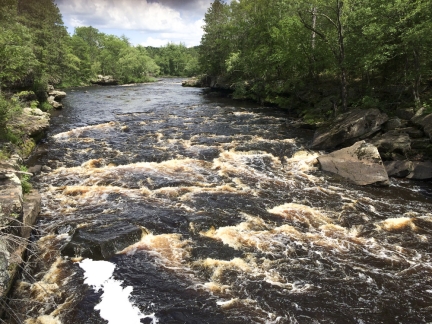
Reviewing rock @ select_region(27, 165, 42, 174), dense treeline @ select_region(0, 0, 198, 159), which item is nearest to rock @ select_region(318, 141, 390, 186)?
rock @ select_region(27, 165, 42, 174)

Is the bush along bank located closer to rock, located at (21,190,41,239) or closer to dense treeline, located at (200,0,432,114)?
rock, located at (21,190,41,239)

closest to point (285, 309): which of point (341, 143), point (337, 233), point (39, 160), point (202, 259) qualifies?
point (202, 259)

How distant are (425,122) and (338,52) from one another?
11142 millimetres

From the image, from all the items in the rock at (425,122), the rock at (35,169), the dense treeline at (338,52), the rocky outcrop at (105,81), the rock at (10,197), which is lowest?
the rock at (35,169)

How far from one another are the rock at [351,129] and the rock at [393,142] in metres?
1.03

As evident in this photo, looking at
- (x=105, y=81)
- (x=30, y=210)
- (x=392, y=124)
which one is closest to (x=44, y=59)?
(x=30, y=210)

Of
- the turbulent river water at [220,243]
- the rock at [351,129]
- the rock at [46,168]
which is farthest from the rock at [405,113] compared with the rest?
the rock at [46,168]

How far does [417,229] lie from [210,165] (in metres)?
10.7

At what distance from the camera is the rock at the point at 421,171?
52.7 ft

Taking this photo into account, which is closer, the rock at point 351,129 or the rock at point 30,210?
the rock at point 30,210

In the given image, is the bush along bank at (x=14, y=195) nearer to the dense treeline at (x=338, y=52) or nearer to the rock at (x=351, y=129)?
the rock at (x=351, y=129)

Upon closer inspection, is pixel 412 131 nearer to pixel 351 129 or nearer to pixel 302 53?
pixel 351 129

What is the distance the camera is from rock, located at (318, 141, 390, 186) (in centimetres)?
1573

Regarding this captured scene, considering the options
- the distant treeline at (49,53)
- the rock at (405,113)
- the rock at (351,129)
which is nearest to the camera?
the rock at (351,129)
